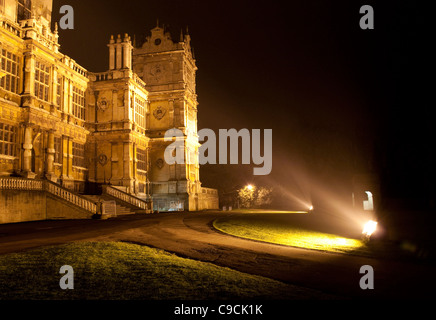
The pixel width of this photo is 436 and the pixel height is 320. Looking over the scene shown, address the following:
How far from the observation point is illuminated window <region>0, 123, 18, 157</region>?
22.5 m

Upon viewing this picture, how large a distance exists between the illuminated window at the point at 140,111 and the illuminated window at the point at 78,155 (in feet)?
23.8

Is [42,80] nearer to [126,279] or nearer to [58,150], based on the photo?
[58,150]

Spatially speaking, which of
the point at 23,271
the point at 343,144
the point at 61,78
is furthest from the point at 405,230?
the point at 61,78

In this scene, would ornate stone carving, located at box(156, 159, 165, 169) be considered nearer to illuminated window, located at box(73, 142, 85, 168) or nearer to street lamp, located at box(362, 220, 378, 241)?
illuminated window, located at box(73, 142, 85, 168)

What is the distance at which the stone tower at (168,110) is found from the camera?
38.8m

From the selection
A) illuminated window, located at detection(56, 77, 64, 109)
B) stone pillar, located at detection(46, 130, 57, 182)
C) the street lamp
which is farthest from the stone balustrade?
the street lamp

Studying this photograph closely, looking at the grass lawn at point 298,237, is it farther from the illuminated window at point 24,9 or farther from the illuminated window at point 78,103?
the illuminated window at point 24,9

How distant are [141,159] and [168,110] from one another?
770 centimetres

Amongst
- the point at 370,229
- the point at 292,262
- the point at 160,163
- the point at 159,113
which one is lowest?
the point at 292,262

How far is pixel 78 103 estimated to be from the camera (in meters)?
32.5

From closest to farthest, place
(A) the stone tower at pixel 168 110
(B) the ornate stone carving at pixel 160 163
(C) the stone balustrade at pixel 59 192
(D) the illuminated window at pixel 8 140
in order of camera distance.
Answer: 1. (C) the stone balustrade at pixel 59 192
2. (D) the illuminated window at pixel 8 140
3. (A) the stone tower at pixel 168 110
4. (B) the ornate stone carving at pixel 160 163

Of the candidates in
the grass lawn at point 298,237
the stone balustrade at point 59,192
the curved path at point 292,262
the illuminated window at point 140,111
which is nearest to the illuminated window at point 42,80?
the stone balustrade at point 59,192

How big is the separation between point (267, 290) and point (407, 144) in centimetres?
868

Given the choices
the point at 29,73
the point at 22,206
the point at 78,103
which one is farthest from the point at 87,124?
the point at 22,206
